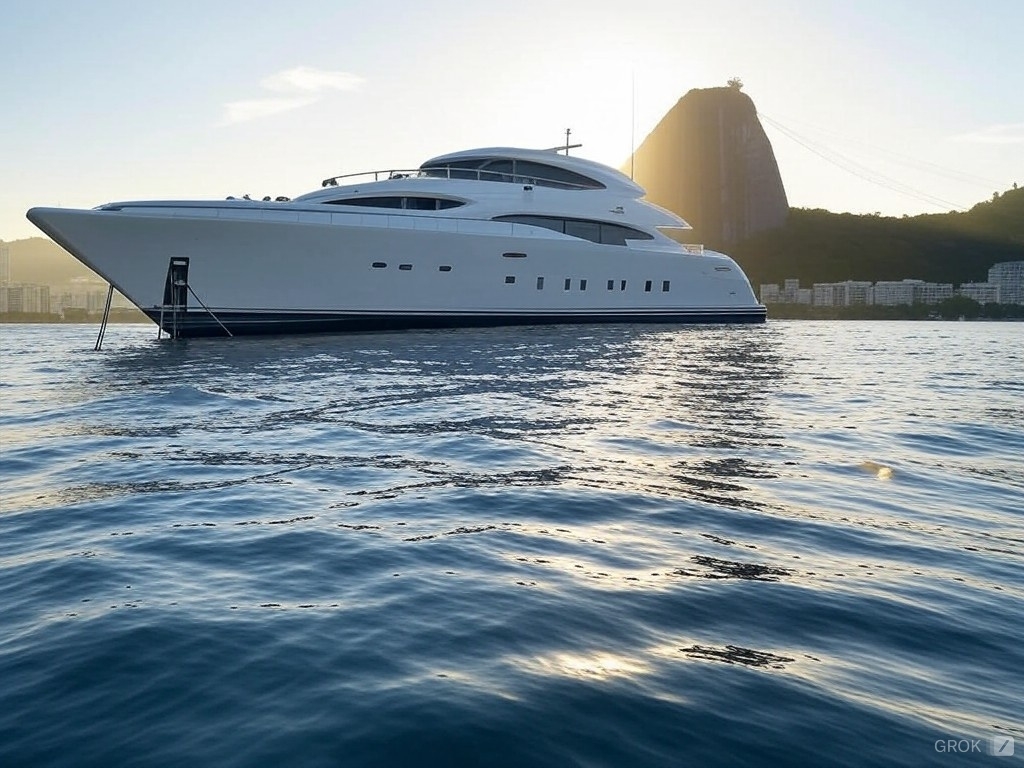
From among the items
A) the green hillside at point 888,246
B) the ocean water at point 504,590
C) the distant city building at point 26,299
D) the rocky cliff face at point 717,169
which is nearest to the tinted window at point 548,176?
the ocean water at point 504,590

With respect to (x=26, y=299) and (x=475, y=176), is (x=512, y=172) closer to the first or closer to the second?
(x=475, y=176)

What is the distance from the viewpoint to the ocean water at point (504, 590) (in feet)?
8.38

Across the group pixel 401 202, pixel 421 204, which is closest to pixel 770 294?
pixel 421 204

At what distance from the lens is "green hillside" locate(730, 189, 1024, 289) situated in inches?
4523

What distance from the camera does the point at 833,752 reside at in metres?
2.51

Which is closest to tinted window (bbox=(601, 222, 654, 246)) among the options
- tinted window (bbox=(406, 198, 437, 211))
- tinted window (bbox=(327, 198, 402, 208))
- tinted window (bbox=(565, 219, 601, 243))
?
tinted window (bbox=(565, 219, 601, 243))

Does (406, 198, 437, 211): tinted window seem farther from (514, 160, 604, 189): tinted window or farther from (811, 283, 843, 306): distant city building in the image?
(811, 283, 843, 306): distant city building

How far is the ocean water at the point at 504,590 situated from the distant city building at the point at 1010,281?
333 feet

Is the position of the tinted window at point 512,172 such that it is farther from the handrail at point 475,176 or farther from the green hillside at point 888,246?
the green hillside at point 888,246

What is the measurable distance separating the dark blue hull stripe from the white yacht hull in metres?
0.04

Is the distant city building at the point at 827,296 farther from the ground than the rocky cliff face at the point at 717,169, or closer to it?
closer to it

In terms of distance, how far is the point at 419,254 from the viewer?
76.6ft

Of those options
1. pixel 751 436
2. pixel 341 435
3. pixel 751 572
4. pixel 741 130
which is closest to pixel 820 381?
pixel 751 436

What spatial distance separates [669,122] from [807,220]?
110ft
